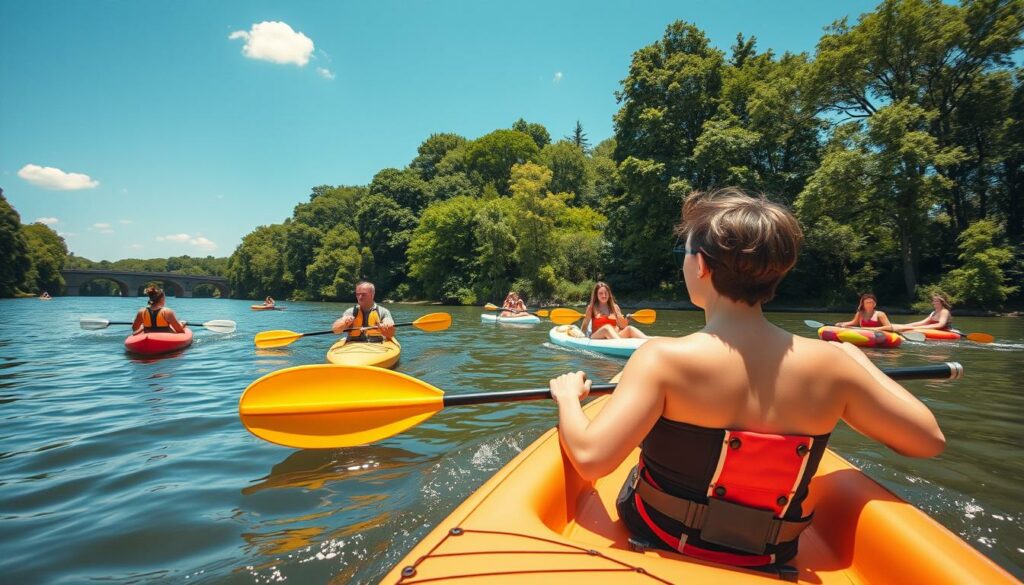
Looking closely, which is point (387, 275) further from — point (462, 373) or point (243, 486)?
point (243, 486)

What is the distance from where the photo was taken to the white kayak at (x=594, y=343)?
23.7 ft

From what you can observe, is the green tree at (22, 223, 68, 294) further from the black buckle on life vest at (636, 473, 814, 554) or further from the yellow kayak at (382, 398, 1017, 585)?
the black buckle on life vest at (636, 473, 814, 554)

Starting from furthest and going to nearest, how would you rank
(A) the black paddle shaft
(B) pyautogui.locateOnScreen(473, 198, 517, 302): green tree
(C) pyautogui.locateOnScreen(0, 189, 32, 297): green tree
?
1. (C) pyautogui.locateOnScreen(0, 189, 32, 297): green tree
2. (B) pyautogui.locateOnScreen(473, 198, 517, 302): green tree
3. (A) the black paddle shaft

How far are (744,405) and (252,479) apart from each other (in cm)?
309

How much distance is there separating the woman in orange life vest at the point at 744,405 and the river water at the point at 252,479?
150 cm

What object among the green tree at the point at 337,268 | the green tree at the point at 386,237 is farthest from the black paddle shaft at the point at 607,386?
the green tree at the point at 337,268

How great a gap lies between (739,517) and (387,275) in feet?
138

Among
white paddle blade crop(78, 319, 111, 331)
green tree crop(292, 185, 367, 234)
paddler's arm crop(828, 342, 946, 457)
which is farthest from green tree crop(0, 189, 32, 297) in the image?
paddler's arm crop(828, 342, 946, 457)

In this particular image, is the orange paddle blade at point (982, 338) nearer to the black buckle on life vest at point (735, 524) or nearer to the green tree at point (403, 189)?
the black buckle on life vest at point (735, 524)

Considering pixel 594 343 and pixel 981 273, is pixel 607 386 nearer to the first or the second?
pixel 594 343

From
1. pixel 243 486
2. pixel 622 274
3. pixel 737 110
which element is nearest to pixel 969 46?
pixel 737 110

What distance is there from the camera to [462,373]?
643cm

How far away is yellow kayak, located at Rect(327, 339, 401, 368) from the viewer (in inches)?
233

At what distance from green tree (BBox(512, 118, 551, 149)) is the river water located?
158 ft
